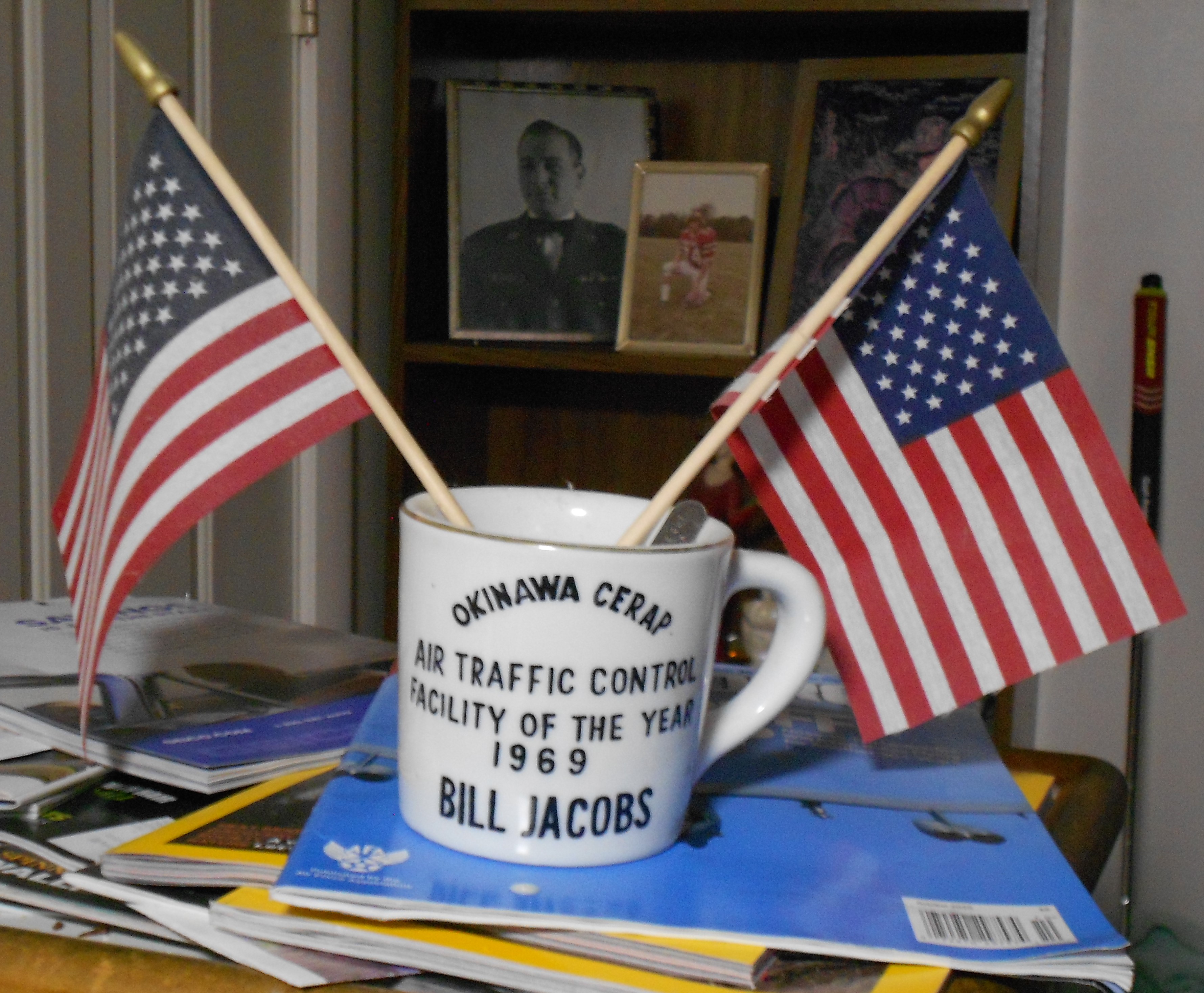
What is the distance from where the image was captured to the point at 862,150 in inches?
62.9

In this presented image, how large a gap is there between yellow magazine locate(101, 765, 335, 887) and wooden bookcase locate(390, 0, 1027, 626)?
1.08 metres

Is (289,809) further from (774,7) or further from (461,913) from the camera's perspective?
(774,7)

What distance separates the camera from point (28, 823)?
0.53 meters

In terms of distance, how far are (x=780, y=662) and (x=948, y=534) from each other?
0.17 m

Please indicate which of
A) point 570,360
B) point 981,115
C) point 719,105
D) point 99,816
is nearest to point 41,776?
point 99,816

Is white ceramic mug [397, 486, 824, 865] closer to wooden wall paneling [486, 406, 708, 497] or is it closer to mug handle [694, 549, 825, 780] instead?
mug handle [694, 549, 825, 780]

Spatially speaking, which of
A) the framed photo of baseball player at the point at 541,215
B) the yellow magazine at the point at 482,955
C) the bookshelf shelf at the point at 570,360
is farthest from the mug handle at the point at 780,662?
the framed photo of baseball player at the point at 541,215

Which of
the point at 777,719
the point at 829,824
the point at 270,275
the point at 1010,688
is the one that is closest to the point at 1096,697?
the point at 1010,688

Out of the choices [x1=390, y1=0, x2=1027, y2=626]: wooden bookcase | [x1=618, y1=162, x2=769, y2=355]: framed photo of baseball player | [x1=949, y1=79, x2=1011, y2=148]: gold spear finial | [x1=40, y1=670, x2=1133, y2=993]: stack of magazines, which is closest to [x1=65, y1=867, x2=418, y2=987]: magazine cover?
[x1=40, y1=670, x2=1133, y2=993]: stack of magazines

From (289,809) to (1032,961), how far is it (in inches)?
12.4

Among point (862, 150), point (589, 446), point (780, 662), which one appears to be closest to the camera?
point (780, 662)

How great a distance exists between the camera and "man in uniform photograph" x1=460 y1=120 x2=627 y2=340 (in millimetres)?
1697

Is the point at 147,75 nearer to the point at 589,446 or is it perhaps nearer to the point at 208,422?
the point at 208,422

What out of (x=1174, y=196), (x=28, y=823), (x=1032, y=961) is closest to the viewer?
(x=1032, y=961)
